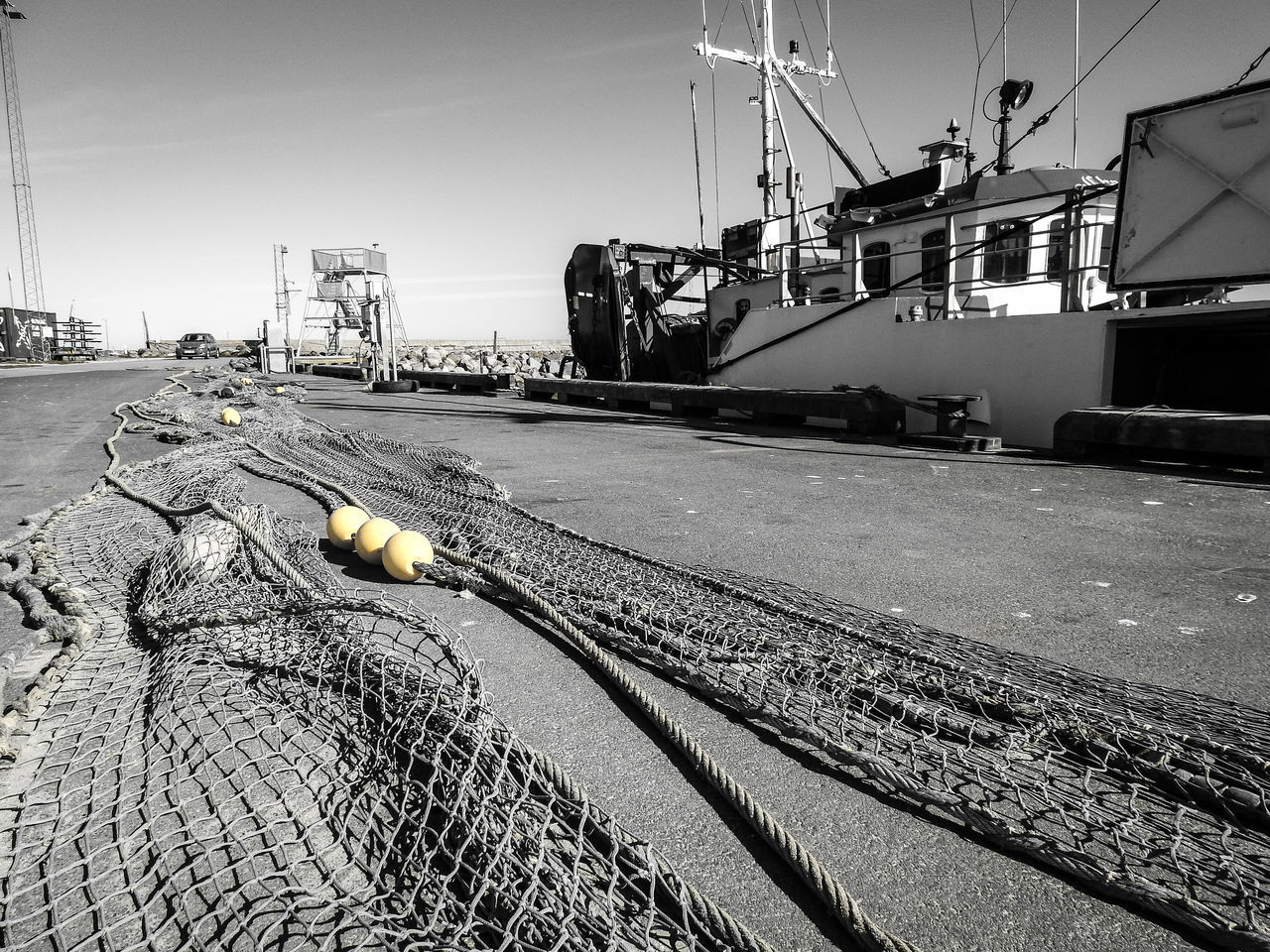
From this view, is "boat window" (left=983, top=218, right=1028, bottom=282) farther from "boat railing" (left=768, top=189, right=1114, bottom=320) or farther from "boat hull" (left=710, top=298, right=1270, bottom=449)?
"boat hull" (left=710, top=298, right=1270, bottom=449)

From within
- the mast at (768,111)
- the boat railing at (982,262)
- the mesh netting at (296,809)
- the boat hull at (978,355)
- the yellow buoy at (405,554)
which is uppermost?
the mast at (768,111)

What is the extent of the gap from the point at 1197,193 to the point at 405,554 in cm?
907

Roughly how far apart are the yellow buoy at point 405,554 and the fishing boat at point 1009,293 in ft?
22.4

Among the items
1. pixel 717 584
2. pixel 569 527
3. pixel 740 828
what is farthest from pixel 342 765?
pixel 569 527

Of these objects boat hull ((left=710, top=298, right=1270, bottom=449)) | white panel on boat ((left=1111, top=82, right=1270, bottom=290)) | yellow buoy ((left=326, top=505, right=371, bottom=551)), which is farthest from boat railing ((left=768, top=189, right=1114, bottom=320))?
yellow buoy ((left=326, top=505, right=371, bottom=551))

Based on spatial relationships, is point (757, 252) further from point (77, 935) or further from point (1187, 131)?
point (77, 935)

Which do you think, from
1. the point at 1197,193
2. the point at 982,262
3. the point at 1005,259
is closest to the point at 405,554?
the point at 1197,193

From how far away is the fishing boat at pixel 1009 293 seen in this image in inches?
318

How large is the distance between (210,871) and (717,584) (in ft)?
7.92

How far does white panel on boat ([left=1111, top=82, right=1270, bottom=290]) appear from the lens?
7.92m

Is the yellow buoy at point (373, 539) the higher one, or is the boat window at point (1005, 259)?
the boat window at point (1005, 259)

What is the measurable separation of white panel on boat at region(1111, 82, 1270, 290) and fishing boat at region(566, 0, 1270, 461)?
17 mm

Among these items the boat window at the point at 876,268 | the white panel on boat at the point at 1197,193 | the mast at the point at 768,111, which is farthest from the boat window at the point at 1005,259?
the mast at the point at 768,111

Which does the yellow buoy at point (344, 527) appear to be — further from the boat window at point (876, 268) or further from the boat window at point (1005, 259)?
the boat window at point (876, 268)
